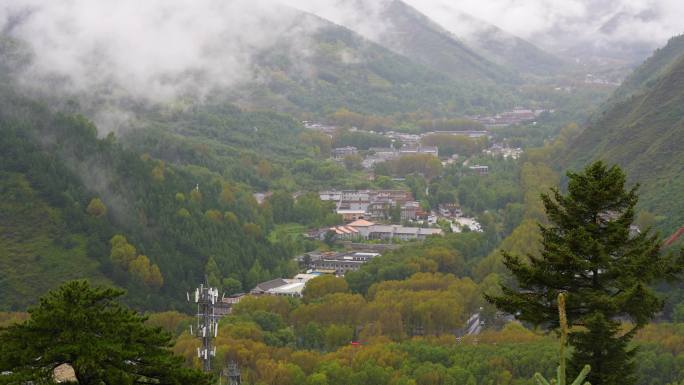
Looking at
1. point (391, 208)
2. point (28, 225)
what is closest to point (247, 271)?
point (28, 225)

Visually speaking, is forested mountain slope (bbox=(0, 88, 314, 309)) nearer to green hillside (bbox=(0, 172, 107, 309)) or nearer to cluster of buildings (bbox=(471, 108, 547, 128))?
green hillside (bbox=(0, 172, 107, 309))

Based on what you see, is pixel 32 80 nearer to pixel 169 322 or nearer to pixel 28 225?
pixel 28 225

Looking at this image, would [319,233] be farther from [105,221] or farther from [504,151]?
[504,151]

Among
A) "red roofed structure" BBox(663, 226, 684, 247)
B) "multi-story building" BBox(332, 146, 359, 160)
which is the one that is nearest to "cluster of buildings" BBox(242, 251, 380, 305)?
"red roofed structure" BBox(663, 226, 684, 247)

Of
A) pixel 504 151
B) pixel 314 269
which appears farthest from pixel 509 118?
pixel 314 269

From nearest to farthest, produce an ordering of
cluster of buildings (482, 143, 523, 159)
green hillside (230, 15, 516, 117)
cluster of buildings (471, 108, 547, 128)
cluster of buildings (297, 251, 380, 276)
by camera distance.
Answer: cluster of buildings (297, 251, 380, 276), cluster of buildings (482, 143, 523, 159), green hillside (230, 15, 516, 117), cluster of buildings (471, 108, 547, 128)

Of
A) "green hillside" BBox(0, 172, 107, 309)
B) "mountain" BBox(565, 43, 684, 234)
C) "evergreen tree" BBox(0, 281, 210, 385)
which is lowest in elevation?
"evergreen tree" BBox(0, 281, 210, 385)

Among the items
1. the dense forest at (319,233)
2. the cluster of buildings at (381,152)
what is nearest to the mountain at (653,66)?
the dense forest at (319,233)

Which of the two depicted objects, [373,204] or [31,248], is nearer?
[31,248]
